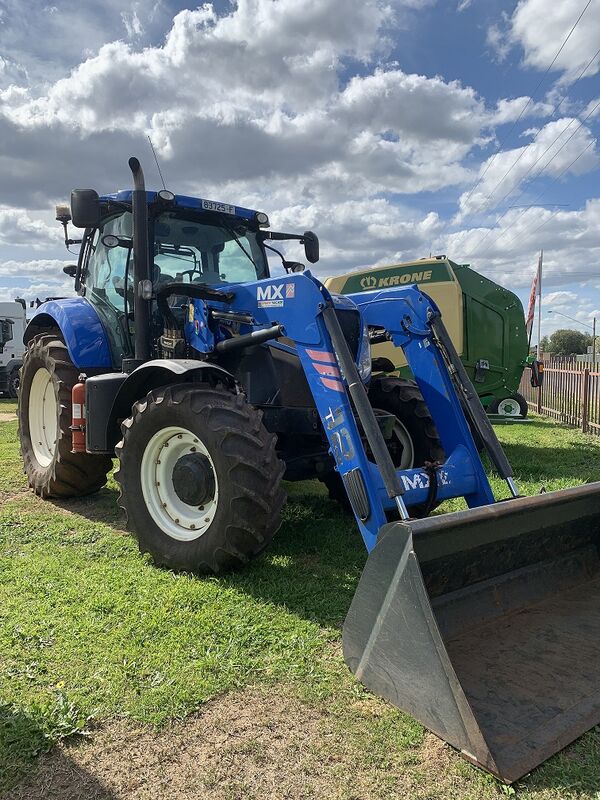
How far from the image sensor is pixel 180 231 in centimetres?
538

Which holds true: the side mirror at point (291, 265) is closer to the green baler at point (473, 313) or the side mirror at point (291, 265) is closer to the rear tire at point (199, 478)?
the rear tire at point (199, 478)

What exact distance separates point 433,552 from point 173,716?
1.33 m

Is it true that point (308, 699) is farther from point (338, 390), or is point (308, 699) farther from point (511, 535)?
point (338, 390)

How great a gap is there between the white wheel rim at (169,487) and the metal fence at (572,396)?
389 inches

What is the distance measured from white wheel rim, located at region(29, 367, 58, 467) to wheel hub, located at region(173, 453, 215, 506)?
117 inches

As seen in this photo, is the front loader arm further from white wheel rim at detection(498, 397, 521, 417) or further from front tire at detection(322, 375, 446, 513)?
white wheel rim at detection(498, 397, 521, 417)

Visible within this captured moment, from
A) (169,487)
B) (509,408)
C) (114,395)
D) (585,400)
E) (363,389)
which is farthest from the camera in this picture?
(509,408)

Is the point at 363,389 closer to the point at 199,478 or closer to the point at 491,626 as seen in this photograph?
the point at 199,478

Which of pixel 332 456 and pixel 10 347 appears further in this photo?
pixel 10 347

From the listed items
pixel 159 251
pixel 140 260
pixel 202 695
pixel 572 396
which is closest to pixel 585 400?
pixel 572 396

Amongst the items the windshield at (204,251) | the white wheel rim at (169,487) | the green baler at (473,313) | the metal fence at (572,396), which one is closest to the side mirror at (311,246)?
the windshield at (204,251)

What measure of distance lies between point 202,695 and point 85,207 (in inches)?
144

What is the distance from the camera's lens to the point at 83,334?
552 centimetres

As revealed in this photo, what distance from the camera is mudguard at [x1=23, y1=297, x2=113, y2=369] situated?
215 inches
